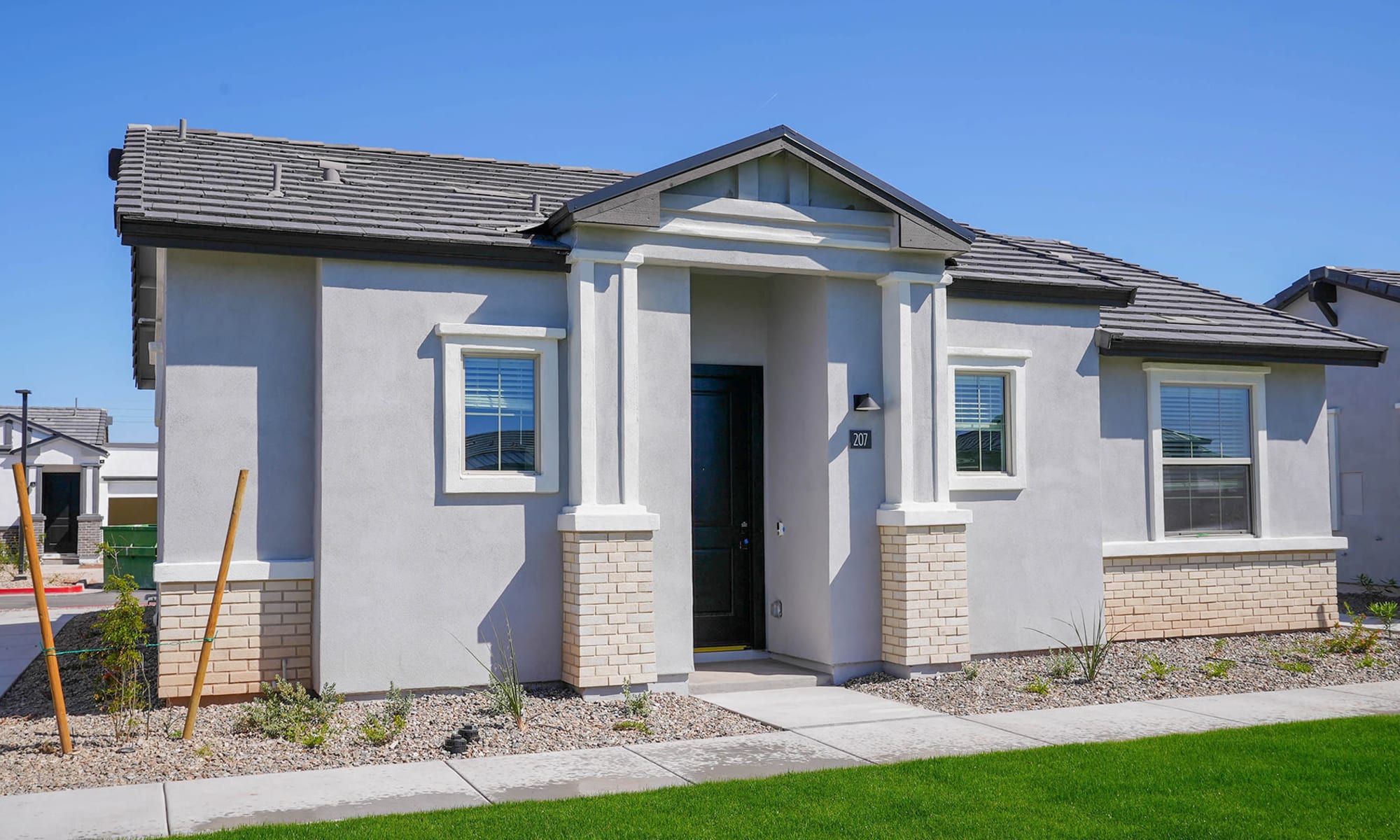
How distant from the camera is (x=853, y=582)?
33.6 ft

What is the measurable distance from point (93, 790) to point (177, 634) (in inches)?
90.6

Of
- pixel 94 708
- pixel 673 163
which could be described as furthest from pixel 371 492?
pixel 673 163

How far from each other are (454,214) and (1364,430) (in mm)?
15240

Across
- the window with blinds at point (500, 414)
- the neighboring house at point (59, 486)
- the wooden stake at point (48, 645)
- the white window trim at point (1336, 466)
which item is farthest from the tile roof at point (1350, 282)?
the neighboring house at point (59, 486)

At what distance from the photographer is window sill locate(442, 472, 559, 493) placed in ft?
30.2

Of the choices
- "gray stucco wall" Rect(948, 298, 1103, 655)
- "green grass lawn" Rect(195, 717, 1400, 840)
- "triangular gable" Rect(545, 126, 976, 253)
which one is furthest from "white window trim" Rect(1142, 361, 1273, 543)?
"green grass lawn" Rect(195, 717, 1400, 840)

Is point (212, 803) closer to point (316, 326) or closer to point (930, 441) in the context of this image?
point (316, 326)

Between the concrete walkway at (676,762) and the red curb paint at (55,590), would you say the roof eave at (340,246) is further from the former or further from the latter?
the red curb paint at (55,590)

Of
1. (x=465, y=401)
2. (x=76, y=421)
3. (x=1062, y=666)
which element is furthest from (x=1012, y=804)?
(x=76, y=421)

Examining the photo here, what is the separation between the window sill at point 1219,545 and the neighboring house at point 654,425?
0.04 metres

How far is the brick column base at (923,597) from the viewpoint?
10.0m

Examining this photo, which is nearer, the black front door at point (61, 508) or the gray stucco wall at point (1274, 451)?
the gray stucco wall at point (1274, 451)

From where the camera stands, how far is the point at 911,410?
10.3 metres

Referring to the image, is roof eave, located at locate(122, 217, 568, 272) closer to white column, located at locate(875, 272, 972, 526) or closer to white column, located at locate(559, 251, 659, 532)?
white column, located at locate(559, 251, 659, 532)
